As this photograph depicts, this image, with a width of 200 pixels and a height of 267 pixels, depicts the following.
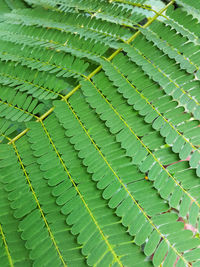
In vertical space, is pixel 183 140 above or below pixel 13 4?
below

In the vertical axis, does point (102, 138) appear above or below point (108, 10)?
below

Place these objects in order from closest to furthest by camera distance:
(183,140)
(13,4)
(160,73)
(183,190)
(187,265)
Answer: (187,265)
(183,190)
(183,140)
(160,73)
(13,4)

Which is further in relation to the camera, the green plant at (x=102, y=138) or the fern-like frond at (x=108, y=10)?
the fern-like frond at (x=108, y=10)

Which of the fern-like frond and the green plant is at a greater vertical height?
the fern-like frond

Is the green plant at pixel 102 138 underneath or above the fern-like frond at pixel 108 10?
underneath

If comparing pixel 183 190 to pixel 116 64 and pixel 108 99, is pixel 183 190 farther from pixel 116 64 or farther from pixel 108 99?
pixel 116 64

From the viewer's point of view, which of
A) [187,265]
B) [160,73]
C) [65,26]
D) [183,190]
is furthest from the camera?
[65,26]

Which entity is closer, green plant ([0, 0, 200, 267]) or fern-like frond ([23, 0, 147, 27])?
green plant ([0, 0, 200, 267])

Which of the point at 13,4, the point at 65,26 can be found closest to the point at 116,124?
the point at 65,26
